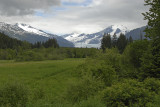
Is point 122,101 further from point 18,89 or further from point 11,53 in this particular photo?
Answer: point 11,53

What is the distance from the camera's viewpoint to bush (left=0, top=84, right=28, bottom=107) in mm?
9398

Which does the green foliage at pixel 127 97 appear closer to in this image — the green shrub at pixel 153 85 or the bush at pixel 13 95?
the green shrub at pixel 153 85

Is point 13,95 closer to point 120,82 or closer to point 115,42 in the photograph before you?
point 120,82

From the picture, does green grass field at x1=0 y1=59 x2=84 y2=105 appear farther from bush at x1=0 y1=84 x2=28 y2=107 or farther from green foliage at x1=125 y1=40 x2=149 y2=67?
green foliage at x1=125 y1=40 x2=149 y2=67

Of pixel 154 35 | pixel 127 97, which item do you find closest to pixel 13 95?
pixel 127 97

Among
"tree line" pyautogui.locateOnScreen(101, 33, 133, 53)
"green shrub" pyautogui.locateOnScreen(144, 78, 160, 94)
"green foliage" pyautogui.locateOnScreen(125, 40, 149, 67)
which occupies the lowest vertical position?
"green shrub" pyautogui.locateOnScreen(144, 78, 160, 94)

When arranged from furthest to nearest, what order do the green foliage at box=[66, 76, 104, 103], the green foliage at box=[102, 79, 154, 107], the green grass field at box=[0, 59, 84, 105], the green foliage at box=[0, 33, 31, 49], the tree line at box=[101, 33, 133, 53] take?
the green foliage at box=[0, 33, 31, 49] < the tree line at box=[101, 33, 133, 53] < the green grass field at box=[0, 59, 84, 105] < the green foliage at box=[66, 76, 104, 103] < the green foliage at box=[102, 79, 154, 107]

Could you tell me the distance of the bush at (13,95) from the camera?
9398 mm

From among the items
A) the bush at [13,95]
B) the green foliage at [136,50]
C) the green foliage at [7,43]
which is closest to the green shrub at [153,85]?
the bush at [13,95]

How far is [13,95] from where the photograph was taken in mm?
9633

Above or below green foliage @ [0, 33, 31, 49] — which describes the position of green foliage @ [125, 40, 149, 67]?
below

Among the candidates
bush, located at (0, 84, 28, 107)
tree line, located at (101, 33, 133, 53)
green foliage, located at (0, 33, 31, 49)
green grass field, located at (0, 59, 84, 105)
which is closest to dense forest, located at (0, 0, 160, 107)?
bush, located at (0, 84, 28, 107)

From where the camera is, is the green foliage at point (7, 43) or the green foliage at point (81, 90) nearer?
the green foliage at point (81, 90)

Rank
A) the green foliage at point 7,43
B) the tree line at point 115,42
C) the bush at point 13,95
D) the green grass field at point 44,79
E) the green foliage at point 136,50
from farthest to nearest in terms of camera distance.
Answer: the green foliage at point 7,43 < the tree line at point 115,42 < the green foliage at point 136,50 < the green grass field at point 44,79 < the bush at point 13,95
